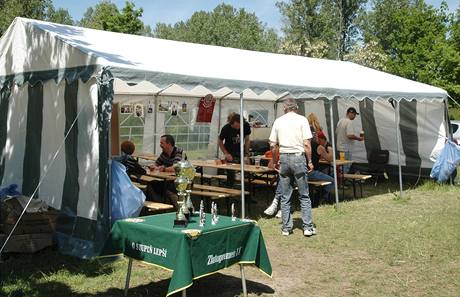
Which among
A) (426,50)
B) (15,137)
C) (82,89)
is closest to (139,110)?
(15,137)

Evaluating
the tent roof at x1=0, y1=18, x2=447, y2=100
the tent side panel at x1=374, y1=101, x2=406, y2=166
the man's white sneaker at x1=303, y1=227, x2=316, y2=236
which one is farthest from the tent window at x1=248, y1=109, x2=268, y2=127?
the man's white sneaker at x1=303, y1=227, x2=316, y2=236

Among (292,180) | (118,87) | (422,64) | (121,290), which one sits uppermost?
(422,64)

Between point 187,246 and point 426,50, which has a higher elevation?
point 426,50

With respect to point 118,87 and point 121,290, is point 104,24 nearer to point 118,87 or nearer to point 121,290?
point 118,87

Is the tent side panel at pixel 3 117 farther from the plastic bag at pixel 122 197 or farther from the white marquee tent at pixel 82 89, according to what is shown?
the plastic bag at pixel 122 197

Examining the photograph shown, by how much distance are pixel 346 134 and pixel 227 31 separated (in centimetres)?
4248

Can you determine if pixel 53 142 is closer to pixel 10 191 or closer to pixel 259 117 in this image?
pixel 10 191

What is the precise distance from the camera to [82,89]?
5.52 meters

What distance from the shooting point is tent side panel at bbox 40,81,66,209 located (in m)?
5.88

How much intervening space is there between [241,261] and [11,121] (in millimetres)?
4475

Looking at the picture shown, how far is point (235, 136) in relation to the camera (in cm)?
853

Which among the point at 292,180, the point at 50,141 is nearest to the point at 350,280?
the point at 292,180

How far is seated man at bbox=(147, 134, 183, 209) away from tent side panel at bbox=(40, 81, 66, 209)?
1448 millimetres

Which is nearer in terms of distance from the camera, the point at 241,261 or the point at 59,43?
the point at 241,261
